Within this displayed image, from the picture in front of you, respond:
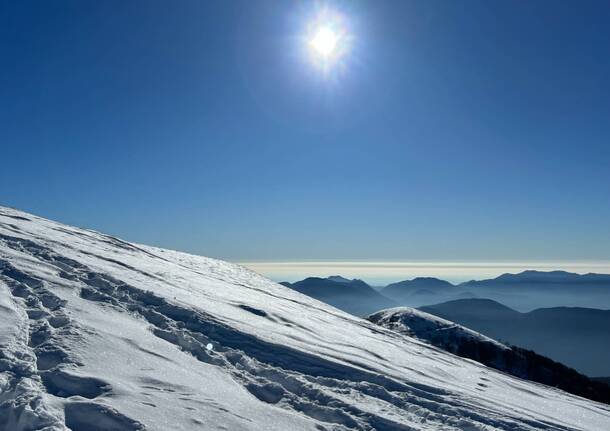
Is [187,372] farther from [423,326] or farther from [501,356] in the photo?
[423,326]

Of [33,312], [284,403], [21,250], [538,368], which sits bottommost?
[538,368]

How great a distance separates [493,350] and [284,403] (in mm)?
83804

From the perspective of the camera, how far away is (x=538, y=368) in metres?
79.2

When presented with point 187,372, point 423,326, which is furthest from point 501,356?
point 187,372

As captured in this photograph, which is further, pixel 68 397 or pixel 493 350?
pixel 493 350

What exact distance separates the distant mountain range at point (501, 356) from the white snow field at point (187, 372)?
2553 inches

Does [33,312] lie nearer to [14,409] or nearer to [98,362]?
[98,362]

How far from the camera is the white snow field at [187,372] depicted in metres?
6.11

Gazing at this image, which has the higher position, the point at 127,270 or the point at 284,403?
the point at 127,270

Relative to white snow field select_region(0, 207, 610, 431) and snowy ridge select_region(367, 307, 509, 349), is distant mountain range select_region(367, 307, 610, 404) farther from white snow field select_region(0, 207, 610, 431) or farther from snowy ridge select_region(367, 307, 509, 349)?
white snow field select_region(0, 207, 610, 431)

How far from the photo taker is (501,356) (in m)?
78.9

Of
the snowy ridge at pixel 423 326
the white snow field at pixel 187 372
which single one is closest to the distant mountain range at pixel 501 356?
the snowy ridge at pixel 423 326

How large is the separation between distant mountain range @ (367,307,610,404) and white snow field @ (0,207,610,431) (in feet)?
213

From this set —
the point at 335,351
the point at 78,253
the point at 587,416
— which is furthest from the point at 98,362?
the point at 587,416
